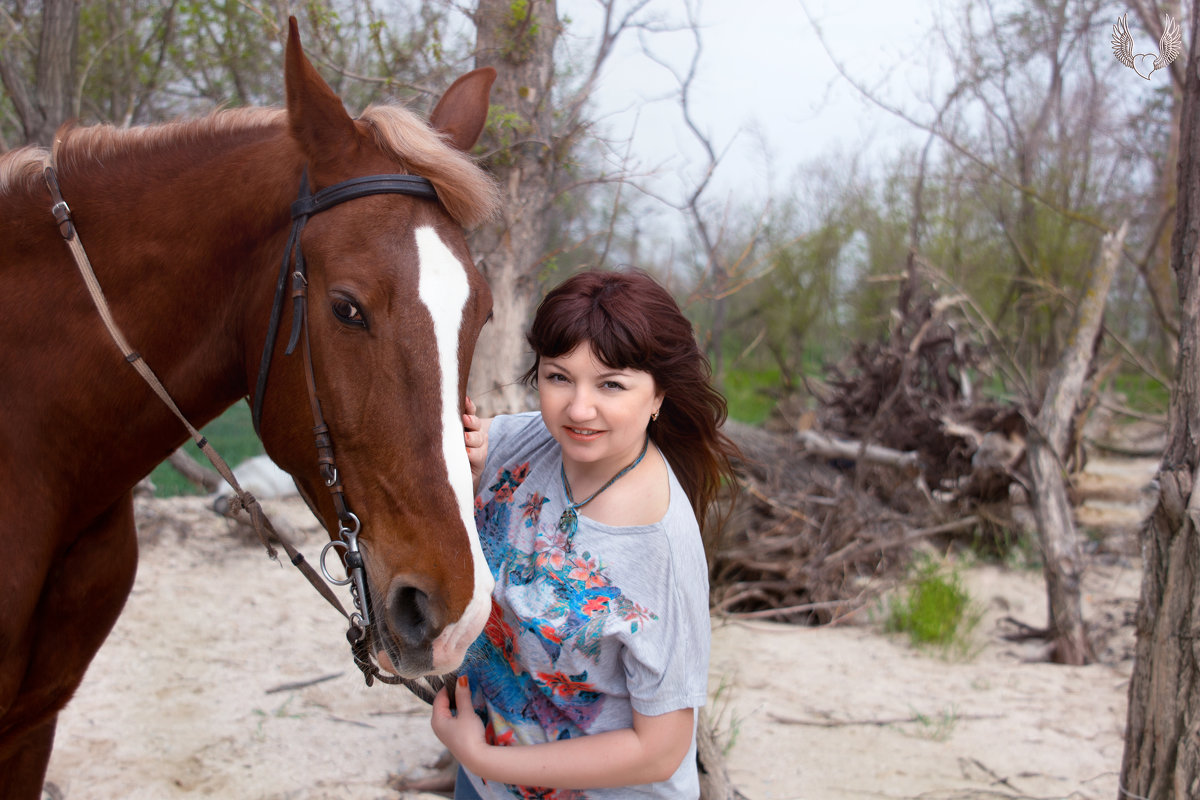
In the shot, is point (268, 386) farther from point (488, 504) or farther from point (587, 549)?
point (587, 549)

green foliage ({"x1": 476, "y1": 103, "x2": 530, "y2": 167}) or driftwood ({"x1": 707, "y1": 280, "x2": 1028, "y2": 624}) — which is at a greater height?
green foliage ({"x1": 476, "y1": 103, "x2": 530, "y2": 167})

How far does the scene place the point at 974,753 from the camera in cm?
307

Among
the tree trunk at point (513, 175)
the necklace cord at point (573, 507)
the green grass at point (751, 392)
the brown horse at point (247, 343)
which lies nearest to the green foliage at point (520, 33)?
the tree trunk at point (513, 175)

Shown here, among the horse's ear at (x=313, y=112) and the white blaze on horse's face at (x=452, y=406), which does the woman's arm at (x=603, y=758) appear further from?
the horse's ear at (x=313, y=112)

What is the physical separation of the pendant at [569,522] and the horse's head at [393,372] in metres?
0.18

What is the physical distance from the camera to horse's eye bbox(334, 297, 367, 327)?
50.8 inches

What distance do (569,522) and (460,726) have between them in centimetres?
39

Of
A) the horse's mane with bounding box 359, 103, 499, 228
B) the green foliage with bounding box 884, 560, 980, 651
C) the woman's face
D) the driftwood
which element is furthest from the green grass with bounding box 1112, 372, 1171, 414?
the horse's mane with bounding box 359, 103, 499, 228

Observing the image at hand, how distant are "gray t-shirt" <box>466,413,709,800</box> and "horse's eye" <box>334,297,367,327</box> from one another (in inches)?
16.9

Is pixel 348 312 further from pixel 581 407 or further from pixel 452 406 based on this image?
pixel 581 407

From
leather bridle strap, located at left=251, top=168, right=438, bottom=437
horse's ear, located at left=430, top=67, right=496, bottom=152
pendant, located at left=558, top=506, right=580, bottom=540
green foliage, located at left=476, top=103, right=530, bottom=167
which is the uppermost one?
green foliage, located at left=476, top=103, right=530, bottom=167

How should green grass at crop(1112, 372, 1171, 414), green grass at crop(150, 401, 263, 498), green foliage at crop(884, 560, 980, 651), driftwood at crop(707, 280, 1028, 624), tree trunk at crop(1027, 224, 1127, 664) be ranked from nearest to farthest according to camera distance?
1. tree trunk at crop(1027, 224, 1127, 664)
2. green foliage at crop(884, 560, 980, 651)
3. driftwood at crop(707, 280, 1028, 624)
4. green grass at crop(150, 401, 263, 498)
5. green grass at crop(1112, 372, 1171, 414)

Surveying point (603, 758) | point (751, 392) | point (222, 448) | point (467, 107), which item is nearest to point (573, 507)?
point (603, 758)

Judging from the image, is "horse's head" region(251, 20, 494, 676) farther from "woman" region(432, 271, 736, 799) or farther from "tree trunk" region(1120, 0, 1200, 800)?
"tree trunk" region(1120, 0, 1200, 800)
